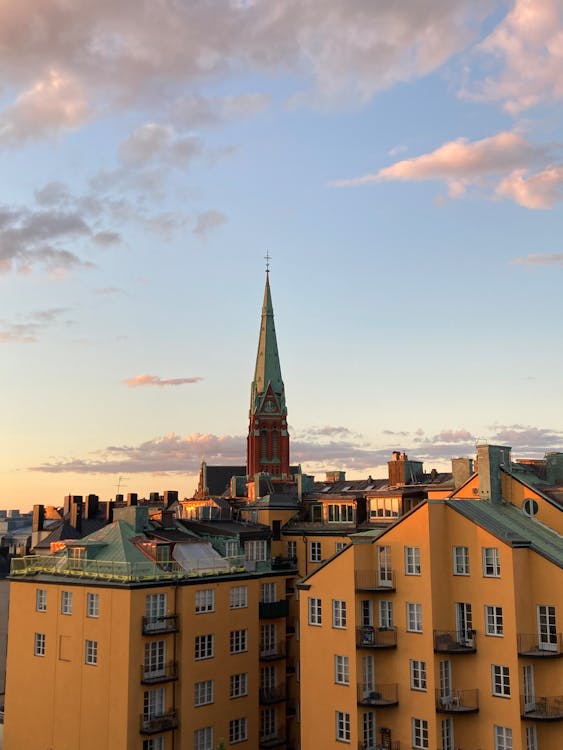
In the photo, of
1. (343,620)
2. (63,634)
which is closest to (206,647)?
(63,634)

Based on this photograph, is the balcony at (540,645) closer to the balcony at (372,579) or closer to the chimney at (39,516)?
the balcony at (372,579)

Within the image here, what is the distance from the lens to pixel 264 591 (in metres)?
68.4

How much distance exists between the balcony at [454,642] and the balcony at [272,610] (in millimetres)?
23913

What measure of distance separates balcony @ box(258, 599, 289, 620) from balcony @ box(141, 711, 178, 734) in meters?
12.4

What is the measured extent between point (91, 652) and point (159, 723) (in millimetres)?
7099

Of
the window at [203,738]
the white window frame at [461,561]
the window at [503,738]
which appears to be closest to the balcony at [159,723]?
the window at [203,738]

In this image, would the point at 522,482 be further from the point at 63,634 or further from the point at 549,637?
the point at 63,634

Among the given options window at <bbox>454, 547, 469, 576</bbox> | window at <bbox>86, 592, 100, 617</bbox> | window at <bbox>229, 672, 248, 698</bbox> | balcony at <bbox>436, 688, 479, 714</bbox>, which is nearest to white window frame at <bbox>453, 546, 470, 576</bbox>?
window at <bbox>454, 547, 469, 576</bbox>

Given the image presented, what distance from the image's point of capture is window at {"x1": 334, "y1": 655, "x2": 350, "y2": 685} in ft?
160

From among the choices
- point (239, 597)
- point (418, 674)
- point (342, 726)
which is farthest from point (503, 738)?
point (239, 597)

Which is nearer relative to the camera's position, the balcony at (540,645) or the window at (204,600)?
the balcony at (540,645)

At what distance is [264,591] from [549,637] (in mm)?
30158

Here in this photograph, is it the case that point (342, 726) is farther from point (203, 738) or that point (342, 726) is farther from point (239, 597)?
point (239, 597)

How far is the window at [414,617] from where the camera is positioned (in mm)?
46938
